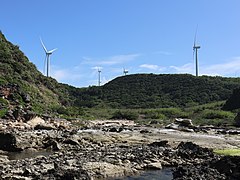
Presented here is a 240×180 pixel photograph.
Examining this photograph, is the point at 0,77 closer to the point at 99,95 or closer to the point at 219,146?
the point at 219,146

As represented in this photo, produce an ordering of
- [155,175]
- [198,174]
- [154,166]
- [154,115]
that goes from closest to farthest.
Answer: [198,174] → [155,175] → [154,166] → [154,115]

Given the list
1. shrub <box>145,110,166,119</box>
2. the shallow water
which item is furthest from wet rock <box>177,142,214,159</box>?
Answer: shrub <box>145,110,166,119</box>

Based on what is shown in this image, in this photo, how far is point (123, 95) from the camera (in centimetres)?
16112

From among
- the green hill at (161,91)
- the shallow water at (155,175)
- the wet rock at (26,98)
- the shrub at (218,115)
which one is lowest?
the shallow water at (155,175)

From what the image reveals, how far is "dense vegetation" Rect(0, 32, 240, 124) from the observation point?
80.0 m

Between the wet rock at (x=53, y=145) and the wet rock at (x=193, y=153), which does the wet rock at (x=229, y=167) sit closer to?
the wet rock at (x=193, y=153)

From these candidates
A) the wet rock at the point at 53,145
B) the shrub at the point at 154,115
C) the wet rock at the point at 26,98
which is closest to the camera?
the wet rock at the point at 53,145

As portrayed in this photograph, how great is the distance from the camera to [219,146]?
3803 cm

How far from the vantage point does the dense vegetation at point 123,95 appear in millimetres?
80000

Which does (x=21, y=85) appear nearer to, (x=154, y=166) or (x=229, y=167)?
(x=154, y=166)

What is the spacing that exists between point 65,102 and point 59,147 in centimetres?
7045

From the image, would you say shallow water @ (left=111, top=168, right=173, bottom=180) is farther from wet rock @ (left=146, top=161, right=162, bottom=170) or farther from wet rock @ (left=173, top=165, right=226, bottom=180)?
wet rock @ (left=173, top=165, right=226, bottom=180)

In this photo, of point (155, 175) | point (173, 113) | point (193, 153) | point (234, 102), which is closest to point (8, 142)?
point (155, 175)

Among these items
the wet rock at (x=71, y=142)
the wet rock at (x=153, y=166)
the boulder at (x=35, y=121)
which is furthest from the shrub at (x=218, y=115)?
the wet rock at (x=153, y=166)
